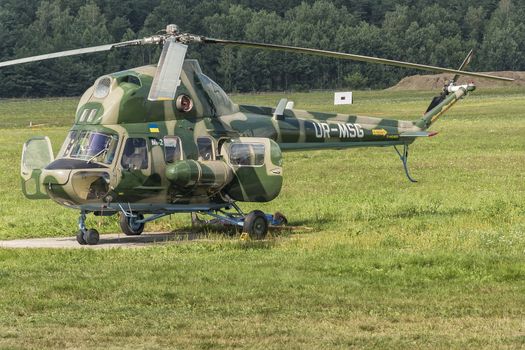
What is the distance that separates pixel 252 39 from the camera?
16850 centimetres

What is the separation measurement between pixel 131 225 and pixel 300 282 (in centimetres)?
713

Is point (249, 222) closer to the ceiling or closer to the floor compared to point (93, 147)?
closer to the floor

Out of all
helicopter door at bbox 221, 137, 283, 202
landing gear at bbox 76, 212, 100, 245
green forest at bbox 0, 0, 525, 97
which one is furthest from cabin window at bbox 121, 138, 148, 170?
green forest at bbox 0, 0, 525, 97

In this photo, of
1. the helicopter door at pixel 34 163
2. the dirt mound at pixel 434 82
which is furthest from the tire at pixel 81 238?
the dirt mound at pixel 434 82

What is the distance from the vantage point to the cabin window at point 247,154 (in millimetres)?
20797

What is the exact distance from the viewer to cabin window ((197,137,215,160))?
2080 centimetres

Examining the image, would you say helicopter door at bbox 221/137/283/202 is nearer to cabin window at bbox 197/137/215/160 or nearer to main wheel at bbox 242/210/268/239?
cabin window at bbox 197/137/215/160

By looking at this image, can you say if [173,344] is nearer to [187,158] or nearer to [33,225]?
[187,158]

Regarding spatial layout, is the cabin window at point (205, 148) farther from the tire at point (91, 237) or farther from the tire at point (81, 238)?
the tire at point (81, 238)

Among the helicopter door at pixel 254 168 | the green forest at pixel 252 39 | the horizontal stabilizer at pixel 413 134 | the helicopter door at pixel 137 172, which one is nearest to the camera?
the helicopter door at pixel 137 172

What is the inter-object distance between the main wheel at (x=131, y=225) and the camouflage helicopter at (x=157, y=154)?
0.02 meters

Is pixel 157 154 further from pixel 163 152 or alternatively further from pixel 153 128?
pixel 153 128

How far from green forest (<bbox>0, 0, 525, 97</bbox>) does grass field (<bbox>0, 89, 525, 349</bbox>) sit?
374 ft

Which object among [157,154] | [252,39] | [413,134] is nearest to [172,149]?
[157,154]
